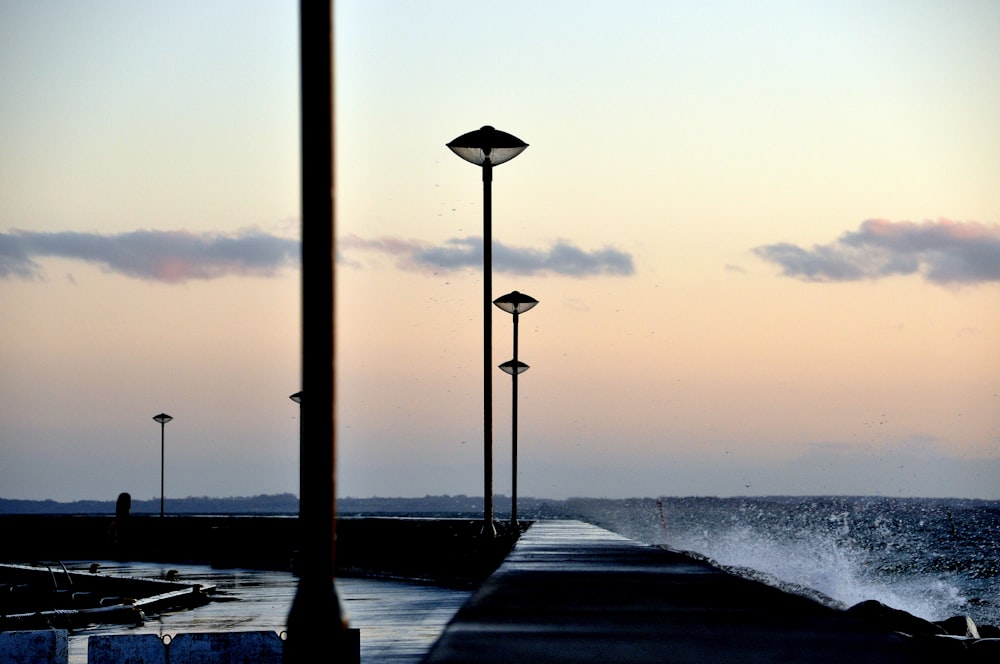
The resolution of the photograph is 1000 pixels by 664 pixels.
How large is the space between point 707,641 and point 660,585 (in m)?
5.22

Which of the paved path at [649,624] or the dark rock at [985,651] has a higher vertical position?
the paved path at [649,624]

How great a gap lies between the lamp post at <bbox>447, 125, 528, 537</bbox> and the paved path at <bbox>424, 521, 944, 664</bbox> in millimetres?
7783

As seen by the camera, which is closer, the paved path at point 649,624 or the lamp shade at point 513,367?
the paved path at point 649,624

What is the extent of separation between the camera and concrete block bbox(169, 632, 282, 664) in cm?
1003

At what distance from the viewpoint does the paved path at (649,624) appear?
9.43m

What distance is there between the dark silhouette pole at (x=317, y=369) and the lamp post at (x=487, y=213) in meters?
16.4

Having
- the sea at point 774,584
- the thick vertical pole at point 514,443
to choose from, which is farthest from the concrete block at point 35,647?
the thick vertical pole at point 514,443

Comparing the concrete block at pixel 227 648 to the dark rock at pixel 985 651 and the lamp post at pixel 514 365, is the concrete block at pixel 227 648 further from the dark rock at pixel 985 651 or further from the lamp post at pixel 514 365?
the lamp post at pixel 514 365

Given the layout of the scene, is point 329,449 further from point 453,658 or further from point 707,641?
point 707,641

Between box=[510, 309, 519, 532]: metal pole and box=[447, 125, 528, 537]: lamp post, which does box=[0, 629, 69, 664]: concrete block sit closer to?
box=[447, 125, 528, 537]: lamp post

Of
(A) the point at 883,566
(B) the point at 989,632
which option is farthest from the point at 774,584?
(A) the point at 883,566

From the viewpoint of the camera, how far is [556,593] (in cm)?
1432

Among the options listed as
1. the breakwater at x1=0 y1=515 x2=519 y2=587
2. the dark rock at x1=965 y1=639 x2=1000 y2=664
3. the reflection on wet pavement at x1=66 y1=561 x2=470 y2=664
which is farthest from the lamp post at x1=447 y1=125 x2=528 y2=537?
the dark rock at x1=965 y1=639 x2=1000 y2=664

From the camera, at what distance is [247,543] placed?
42.2 metres
